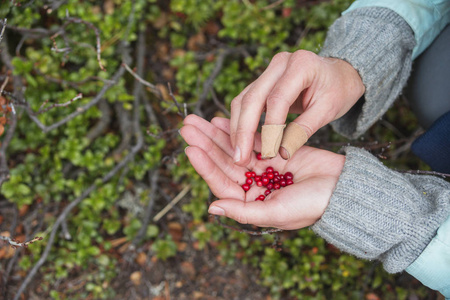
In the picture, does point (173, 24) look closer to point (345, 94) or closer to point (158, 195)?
point (158, 195)

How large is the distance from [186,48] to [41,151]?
1844 millimetres

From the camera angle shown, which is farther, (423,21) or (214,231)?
(214,231)

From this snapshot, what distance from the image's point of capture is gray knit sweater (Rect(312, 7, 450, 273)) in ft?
6.44

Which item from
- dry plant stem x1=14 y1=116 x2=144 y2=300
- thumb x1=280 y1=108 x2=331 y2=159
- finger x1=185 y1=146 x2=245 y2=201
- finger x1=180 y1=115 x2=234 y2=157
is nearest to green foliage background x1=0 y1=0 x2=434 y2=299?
dry plant stem x1=14 y1=116 x2=144 y2=300

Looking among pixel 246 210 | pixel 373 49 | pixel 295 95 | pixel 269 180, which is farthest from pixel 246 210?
pixel 373 49

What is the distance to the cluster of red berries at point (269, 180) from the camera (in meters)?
2.26

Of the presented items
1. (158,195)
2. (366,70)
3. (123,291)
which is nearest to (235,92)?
(158,195)

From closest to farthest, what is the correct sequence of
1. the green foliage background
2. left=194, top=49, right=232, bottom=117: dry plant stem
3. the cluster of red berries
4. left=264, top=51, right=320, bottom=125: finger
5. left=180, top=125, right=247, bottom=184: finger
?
left=264, top=51, right=320, bottom=125: finger → left=180, top=125, right=247, bottom=184: finger → the cluster of red berries → the green foliage background → left=194, top=49, right=232, bottom=117: dry plant stem

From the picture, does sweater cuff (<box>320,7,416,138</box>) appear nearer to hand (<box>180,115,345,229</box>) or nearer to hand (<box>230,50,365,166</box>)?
hand (<box>230,50,365,166</box>)

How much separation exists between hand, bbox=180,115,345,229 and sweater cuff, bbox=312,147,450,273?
94 millimetres

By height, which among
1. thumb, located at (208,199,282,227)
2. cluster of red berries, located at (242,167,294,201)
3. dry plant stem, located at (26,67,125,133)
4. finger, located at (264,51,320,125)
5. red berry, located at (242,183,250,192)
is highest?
finger, located at (264,51,320,125)

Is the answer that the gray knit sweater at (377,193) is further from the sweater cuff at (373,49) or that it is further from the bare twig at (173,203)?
the bare twig at (173,203)

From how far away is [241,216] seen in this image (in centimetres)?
198

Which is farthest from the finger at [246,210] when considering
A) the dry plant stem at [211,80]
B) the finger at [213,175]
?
the dry plant stem at [211,80]
